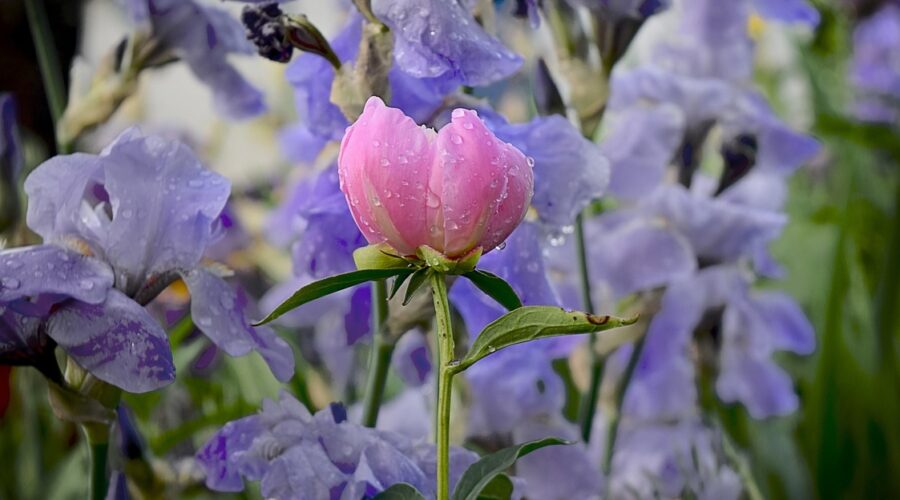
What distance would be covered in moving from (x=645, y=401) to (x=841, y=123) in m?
0.22

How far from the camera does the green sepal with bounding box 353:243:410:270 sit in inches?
9.4

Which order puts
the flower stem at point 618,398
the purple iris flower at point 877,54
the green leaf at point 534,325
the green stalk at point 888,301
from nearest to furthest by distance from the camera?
the green leaf at point 534,325 < the flower stem at point 618,398 < the green stalk at point 888,301 < the purple iris flower at point 877,54

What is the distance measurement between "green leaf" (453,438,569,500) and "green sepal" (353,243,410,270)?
0.17 ft

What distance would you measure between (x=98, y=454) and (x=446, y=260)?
147mm

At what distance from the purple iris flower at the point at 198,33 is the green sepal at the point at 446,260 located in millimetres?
195

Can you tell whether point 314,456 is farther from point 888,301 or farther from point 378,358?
point 888,301

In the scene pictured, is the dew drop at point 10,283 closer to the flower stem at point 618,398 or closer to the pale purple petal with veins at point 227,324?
the pale purple petal with veins at point 227,324

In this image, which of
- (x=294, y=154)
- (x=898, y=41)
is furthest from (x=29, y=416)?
(x=898, y=41)

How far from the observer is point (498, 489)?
29cm

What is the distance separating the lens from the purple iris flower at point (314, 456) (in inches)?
10.9

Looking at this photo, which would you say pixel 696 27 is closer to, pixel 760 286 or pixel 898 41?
pixel 760 286

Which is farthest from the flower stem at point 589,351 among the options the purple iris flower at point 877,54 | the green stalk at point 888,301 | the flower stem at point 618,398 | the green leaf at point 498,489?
the purple iris flower at point 877,54

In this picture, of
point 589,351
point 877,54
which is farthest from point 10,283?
point 877,54

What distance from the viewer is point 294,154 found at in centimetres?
47
